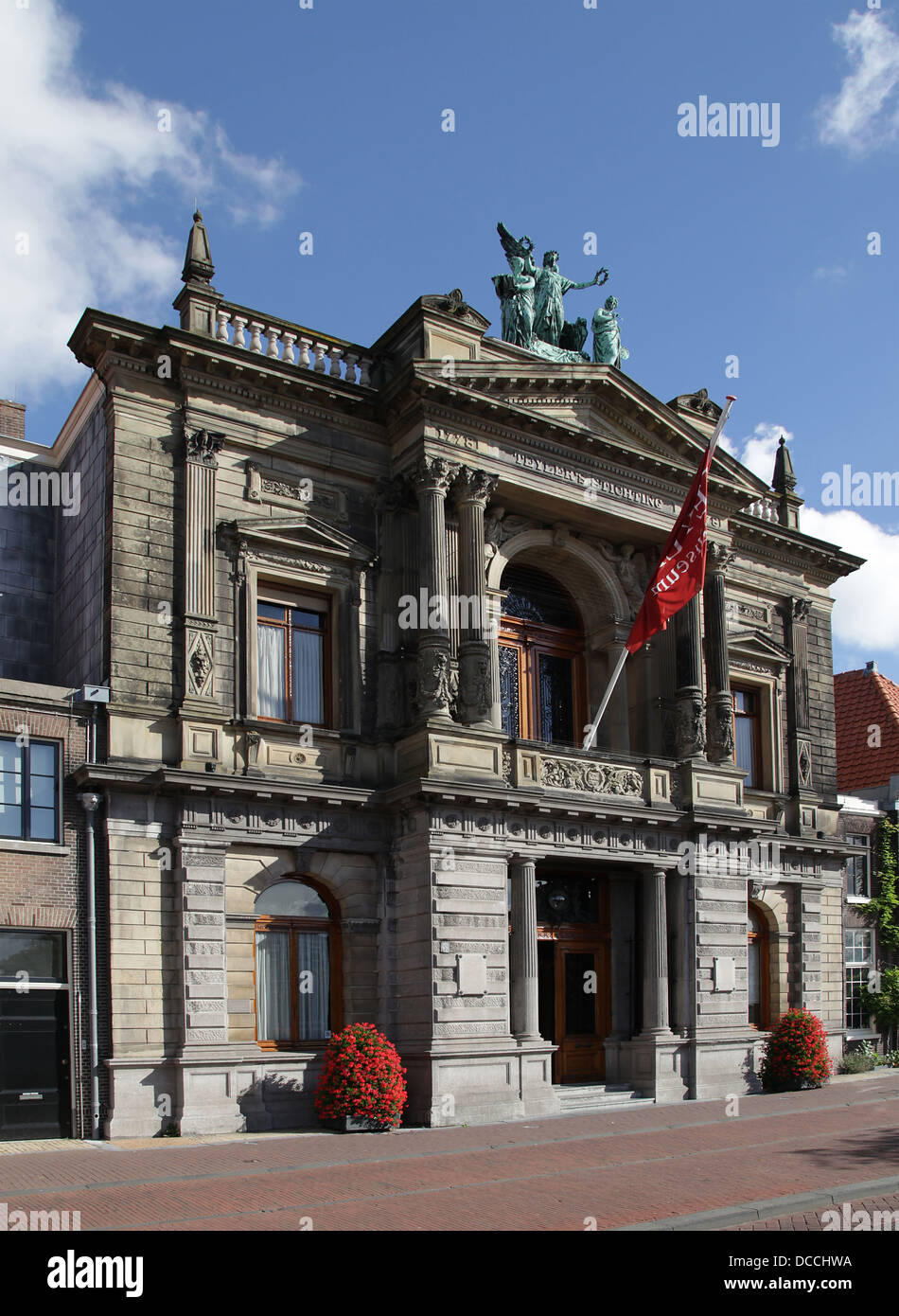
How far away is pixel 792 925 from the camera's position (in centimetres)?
3078

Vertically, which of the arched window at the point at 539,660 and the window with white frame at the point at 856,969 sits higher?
the arched window at the point at 539,660

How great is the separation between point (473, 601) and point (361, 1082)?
8.80m

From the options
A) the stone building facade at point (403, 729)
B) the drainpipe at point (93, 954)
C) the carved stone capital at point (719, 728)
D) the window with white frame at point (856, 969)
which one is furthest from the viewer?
the window with white frame at point (856, 969)

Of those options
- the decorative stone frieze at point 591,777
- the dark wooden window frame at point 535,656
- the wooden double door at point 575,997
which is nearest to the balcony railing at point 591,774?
the decorative stone frieze at point 591,777

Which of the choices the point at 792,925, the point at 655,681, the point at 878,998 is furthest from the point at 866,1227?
the point at 878,998

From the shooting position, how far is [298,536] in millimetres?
23531

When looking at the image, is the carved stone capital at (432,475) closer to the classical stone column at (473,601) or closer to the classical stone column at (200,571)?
the classical stone column at (473,601)

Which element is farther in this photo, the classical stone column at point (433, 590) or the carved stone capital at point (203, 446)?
the classical stone column at point (433, 590)

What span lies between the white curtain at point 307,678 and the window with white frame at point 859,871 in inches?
684

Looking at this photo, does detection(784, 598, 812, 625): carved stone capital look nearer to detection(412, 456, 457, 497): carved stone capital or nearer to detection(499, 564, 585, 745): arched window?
detection(499, 564, 585, 745): arched window

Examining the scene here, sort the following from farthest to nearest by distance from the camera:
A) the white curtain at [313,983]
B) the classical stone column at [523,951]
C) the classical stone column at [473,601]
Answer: the classical stone column at [473,601]
the classical stone column at [523,951]
the white curtain at [313,983]

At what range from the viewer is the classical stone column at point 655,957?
25047 millimetres

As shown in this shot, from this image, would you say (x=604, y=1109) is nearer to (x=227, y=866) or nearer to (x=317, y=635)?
(x=227, y=866)

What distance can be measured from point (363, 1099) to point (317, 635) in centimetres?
848
